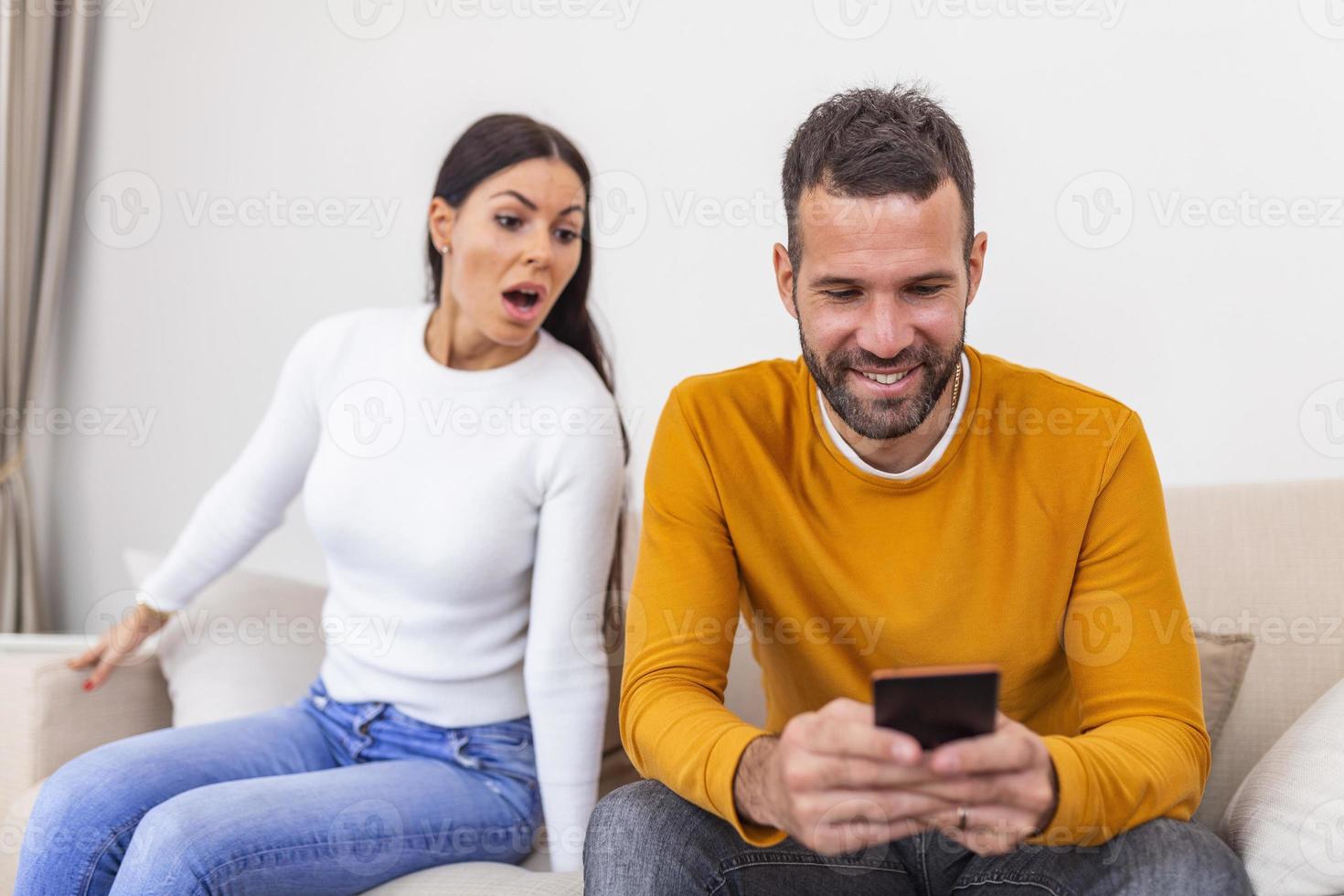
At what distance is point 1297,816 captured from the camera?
49.4 inches

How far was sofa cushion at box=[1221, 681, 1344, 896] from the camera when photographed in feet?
4.01

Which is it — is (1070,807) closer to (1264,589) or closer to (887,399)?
(887,399)

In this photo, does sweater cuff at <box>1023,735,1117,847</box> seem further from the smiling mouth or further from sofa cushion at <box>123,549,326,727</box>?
sofa cushion at <box>123,549,326,727</box>

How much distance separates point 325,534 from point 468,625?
0.25 m

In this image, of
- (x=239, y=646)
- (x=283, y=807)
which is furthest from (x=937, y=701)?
(x=239, y=646)

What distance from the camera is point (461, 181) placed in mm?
1762

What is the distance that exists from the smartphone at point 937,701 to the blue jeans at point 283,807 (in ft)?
2.50

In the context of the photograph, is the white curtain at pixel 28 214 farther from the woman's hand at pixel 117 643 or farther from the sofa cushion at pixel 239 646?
the woman's hand at pixel 117 643

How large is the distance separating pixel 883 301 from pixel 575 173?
64 cm

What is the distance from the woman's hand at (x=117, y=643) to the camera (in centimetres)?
187

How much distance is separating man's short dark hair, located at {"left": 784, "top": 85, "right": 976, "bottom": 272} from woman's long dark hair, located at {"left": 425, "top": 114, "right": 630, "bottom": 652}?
18.3 inches

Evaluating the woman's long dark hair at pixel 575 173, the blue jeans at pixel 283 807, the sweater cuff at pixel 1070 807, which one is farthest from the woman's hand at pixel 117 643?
the sweater cuff at pixel 1070 807

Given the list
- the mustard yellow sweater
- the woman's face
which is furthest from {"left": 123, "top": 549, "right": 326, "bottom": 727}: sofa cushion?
the mustard yellow sweater

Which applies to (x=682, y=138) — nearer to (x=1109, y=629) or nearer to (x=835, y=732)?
(x=1109, y=629)
